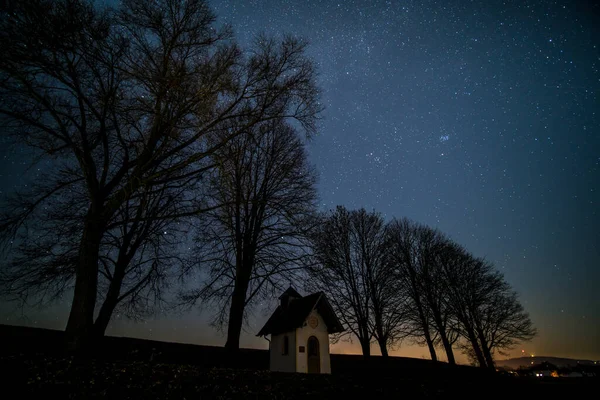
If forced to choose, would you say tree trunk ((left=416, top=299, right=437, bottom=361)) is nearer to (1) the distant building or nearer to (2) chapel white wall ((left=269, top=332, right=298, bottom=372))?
(1) the distant building

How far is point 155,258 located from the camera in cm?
1350

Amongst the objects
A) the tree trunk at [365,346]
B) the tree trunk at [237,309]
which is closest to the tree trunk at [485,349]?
the tree trunk at [365,346]

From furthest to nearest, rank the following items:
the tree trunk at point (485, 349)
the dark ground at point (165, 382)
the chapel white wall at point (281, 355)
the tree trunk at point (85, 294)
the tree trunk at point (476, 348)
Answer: the tree trunk at point (485, 349), the tree trunk at point (476, 348), the chapel white wall at point (281, 355), the tree trunk at point (85, 294), the dark ground at point (165, 382)

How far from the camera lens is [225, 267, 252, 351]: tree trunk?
43.3 ft

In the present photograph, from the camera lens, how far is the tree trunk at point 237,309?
43.3 ft

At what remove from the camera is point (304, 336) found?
727 inches

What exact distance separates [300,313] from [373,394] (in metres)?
9.76

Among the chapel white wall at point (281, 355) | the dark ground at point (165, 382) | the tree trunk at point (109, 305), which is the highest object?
the tree trunk at point (109, 305)

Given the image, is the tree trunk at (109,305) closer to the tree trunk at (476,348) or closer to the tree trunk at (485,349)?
the tree trunk at (476,348)

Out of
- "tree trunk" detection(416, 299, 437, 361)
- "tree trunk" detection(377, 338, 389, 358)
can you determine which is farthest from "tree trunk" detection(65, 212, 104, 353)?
"tree trunk" detection(416, 299, 437, 361)

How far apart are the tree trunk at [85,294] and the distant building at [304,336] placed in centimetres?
1281

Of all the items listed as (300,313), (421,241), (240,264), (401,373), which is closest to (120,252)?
(240,264)

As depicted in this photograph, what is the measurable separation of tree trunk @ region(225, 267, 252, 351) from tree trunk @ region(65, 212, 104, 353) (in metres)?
6.43

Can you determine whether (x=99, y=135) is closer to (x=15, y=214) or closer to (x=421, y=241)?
(x=15, y=214)
